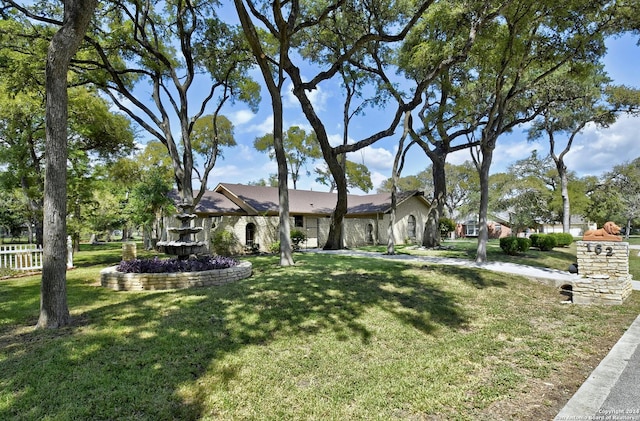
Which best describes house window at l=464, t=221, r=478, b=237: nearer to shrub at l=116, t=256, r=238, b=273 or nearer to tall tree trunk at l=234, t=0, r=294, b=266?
tall tree trunk at l=234, t=0, r=294, b=266

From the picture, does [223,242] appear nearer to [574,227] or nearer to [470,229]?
[470,229]

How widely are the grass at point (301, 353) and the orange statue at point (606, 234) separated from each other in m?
1.35

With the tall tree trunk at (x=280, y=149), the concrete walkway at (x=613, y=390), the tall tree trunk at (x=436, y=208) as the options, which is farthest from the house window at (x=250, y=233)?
the concrete walkway at (x=613, y=390)

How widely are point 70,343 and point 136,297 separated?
104 inches

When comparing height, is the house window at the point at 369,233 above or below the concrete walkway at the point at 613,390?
above

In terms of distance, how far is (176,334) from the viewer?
177 inches

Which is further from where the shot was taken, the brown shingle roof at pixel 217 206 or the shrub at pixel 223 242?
the brown shingle roof at pixel 217 206

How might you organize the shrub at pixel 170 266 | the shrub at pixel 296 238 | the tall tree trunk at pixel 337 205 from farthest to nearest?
the shrub at pixel 296 238 < the tall tree trunk at pixel 337 205 < the shrub at pixel 170 266

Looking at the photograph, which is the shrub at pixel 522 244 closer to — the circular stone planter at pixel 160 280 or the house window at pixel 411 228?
the house window at pixel 411 228

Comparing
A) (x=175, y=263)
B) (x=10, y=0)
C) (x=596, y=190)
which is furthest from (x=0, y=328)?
(x=596, y=190)

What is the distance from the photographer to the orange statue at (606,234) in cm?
715

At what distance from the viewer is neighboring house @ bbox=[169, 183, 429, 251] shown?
17500 millimetres

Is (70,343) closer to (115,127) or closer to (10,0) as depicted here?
(10,0)

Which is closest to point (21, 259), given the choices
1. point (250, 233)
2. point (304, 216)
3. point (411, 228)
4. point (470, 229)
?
point (250, 233)
